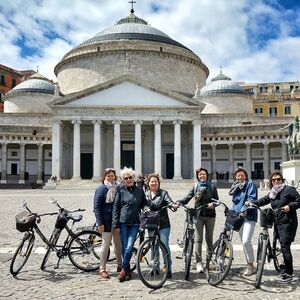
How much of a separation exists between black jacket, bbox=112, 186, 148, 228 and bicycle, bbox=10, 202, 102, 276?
1079 millimetres

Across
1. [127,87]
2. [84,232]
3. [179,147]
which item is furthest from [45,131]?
[84,232]

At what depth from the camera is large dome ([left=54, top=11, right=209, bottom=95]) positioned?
54.7m

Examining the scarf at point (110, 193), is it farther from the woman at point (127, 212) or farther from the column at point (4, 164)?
the column at point (4, 164)

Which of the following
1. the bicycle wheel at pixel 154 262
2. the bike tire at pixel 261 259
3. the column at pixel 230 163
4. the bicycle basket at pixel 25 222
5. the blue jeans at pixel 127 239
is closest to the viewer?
the bike tire at pixel 261 259

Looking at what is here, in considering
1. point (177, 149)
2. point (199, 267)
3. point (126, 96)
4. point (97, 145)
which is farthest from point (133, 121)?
point (199, 267)

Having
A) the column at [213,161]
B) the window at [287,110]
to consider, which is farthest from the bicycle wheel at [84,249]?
the window at [287,110]

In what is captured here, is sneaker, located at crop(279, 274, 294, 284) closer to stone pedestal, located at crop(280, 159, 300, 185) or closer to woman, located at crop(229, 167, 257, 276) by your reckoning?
woman, located at crop(229, 167, 257, 276)

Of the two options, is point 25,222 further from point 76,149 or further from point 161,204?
point 76,149

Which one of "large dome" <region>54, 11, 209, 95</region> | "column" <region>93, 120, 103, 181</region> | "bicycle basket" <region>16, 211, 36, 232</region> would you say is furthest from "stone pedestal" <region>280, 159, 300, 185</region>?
"large dome" <region>54, 11, 209, 95</region>

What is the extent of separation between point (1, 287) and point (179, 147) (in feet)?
125

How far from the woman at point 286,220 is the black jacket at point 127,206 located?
82.8 inches

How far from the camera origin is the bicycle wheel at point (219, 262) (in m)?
7.15

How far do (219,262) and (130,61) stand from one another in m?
Result: 49.2

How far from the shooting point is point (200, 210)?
7.89 metres
